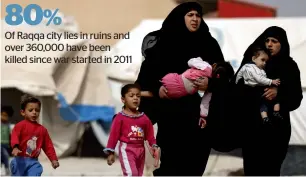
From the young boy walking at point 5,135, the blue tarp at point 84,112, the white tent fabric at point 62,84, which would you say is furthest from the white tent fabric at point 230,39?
the young boy walking at point 5,135

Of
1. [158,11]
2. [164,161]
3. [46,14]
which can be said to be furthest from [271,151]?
[158,11]

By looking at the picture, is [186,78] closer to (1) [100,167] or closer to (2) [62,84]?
(1) [100,167]

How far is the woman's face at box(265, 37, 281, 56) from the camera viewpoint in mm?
5187

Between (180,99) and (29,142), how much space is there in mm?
967

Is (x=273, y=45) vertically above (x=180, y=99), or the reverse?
(x=273, y=45)

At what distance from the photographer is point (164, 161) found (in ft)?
16.9

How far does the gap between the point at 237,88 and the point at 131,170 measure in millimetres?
867

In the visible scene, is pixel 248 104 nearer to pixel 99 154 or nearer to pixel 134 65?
pixel 134 65

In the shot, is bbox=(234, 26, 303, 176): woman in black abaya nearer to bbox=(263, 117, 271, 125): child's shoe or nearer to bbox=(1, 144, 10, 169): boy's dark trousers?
bbox=(263, 117, 271, 125): child's shoe

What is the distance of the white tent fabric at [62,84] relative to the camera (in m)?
9.34

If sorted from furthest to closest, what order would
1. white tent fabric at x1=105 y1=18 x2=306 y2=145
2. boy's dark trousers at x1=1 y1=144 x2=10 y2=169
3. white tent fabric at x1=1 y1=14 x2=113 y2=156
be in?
white tent fabric at x1=1 y1=14 x2=113 y2=156 < white tent fabric at x1=105 y1=18 x2=306 y2=145 < boy's dark trousers at x1=1 y1=144 x2=10 y2=169

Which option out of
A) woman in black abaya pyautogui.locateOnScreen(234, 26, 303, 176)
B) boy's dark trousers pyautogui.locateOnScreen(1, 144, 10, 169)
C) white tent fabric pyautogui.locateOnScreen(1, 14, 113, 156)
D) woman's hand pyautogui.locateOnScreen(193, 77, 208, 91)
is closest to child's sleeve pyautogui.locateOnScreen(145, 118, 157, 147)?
woman's hand pyautogui.locateOnScreen(193, 77, 208, 91)

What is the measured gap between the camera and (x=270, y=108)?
5.16 meters

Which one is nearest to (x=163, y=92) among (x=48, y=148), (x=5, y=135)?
(x=48, y=148)
